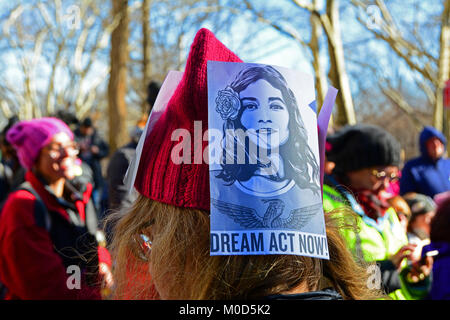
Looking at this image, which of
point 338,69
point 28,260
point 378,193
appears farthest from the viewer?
point 338,69

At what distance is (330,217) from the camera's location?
4.14 feet

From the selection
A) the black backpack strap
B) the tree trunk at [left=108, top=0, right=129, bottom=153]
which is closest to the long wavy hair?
the black backpack strap

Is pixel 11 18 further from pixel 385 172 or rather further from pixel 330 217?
pixel 330 217

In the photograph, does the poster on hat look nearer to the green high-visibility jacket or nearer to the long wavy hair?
the long wavy hair

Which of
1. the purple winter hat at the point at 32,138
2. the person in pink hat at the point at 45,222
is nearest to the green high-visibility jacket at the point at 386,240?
the person in pink hat at the point at 45,222

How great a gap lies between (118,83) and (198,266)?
9.23 meters

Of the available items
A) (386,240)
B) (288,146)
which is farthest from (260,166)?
(386,240)

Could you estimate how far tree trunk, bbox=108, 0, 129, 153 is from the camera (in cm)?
977

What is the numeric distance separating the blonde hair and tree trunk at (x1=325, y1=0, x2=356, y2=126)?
20.1 ft

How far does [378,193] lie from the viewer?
2.96m

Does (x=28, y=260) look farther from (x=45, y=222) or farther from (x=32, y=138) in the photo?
(x=32, y=138)

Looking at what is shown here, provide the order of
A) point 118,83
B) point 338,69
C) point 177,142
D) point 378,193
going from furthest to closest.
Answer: point 118,83, point 338,69, point 378,193, point 177,142

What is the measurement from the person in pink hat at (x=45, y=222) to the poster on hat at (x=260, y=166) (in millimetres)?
1192

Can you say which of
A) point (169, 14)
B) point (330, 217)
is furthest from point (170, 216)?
point (169, 14)
